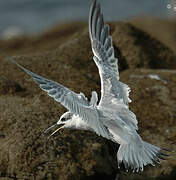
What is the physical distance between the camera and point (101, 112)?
6.04m

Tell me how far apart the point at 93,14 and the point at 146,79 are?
10.5 ft

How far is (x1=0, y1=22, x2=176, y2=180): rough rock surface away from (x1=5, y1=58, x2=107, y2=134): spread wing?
112 centimetres

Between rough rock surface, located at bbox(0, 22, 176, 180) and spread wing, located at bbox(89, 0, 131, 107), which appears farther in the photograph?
rough rock surface, located at bbox(0, 22, 176, 180)

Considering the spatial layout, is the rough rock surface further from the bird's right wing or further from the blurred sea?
the blurred sea

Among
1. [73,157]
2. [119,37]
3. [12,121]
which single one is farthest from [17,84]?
[119,37]

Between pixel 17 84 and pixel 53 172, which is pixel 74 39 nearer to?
pixel 17 84

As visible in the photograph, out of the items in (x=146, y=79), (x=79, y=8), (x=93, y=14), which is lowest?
(x=79, y=8)

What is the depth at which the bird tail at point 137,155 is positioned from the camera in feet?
19.7

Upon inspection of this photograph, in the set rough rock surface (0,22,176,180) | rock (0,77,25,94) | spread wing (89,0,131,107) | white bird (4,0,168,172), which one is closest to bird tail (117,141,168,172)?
white bird (4,0,168,172)

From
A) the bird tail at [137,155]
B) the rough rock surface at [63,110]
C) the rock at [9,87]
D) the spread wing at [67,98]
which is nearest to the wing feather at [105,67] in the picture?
the bird tail at [137,155]

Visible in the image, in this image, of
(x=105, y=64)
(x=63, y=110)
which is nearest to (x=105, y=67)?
(x=105, y=64)

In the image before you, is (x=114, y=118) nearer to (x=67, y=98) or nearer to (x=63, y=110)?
(x=67, y=98)

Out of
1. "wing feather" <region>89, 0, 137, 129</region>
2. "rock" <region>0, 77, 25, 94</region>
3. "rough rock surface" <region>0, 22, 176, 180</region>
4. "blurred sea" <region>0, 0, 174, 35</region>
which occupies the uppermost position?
"wing feather" <region>89, 0, 137, 129</region>

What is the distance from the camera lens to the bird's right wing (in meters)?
5.39
